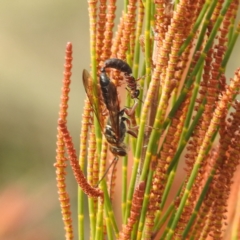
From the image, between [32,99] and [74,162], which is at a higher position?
[32,99]

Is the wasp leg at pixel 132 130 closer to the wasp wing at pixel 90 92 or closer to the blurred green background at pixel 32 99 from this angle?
the wasp wing at pixel 90 92

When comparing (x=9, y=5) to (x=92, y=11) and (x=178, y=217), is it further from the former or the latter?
(x=178, y=217)

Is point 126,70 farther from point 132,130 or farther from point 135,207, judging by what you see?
point 135,207

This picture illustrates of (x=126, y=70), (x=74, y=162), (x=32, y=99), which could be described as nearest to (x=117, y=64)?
(x=126, y=70)

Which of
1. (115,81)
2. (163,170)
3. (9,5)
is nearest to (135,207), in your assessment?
(163,170)

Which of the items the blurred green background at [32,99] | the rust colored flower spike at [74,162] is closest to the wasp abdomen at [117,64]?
the rust colored flower spike at [74,162]
